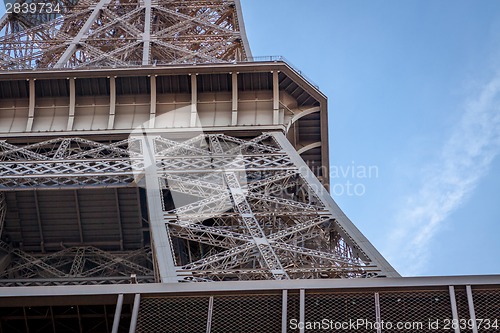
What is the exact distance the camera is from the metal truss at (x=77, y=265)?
98.1 feet

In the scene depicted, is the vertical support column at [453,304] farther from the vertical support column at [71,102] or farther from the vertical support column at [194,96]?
the vertical support column at [71,102]

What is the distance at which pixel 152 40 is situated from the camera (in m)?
40.2

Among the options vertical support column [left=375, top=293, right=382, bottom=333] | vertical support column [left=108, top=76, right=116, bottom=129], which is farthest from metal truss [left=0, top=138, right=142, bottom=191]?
vertical support column [left=375, top=293, right=382, bottom=333]

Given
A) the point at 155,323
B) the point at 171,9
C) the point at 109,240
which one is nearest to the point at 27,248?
the point at 109,240

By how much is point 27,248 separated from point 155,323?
1577 centimetres

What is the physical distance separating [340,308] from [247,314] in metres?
1.60

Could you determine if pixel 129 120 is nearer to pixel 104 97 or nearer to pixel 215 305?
pixel 104 97

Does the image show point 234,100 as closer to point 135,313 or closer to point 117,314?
point 135,313

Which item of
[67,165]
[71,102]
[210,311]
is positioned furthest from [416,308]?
[71,102]

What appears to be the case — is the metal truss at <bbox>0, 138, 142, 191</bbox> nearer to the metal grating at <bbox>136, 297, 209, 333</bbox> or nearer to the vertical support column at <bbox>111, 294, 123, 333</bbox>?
the vertical support column at <bbox>111, 294, 123, 333</bbox>

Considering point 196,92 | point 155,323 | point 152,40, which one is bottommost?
point 155,323

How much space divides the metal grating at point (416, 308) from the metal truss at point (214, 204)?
3.24m

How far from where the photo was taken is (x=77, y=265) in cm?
3031

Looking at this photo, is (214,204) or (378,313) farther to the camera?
(214,204)
